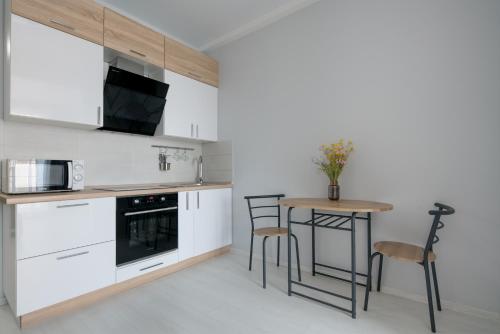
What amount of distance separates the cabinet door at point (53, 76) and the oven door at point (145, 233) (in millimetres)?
893

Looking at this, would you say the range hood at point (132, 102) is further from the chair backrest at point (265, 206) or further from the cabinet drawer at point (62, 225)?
the chair backrest at point (265, 206)

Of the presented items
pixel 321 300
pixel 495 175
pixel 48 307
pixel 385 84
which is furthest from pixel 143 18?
pixel 495 175

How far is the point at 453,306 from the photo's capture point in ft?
6.24

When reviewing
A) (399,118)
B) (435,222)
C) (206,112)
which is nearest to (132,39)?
(206,112)

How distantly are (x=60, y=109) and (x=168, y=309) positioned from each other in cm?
175

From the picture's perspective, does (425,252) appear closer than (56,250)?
Yes

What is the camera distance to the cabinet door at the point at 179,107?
2850mm

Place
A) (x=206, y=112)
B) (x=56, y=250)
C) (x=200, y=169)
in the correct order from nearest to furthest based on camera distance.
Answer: (x=56, y=250), (x=206, y=112), (x=200, y=169)

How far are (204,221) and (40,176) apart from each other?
1.54 meters

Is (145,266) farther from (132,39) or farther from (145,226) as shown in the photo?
(132,39)

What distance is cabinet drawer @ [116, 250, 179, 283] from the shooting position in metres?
2.17

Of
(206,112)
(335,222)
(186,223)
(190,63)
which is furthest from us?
(206,112)

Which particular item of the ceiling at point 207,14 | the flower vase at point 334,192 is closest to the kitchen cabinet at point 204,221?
the flower vase at point 334,192

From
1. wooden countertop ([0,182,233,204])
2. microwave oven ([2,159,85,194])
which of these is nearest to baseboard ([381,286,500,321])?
wooden countertop ([0,182,233,204])
